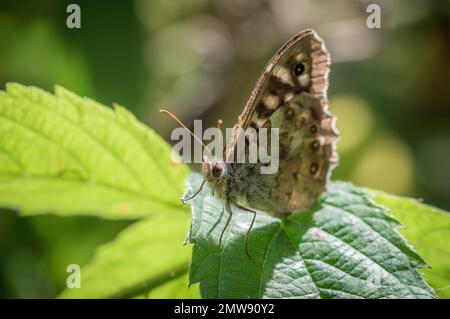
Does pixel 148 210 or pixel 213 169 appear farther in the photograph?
pixel 148 210

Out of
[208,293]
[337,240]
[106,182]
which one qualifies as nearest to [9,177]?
[106,182]

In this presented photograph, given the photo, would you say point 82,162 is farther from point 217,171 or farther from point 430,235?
point 430,235

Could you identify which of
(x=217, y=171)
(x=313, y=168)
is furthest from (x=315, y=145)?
(x=217, y=171)

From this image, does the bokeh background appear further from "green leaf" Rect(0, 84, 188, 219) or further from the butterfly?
the butterfly

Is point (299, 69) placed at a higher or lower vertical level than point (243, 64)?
lower

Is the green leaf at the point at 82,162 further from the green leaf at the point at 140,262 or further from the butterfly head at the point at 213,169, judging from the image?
the butterfly head at the point at 213,169

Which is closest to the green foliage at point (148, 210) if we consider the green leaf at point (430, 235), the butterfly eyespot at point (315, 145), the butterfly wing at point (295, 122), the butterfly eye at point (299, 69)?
the green leaf at point (430, 235)
